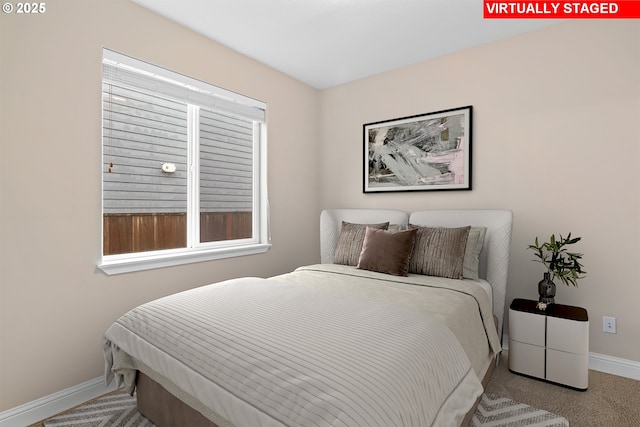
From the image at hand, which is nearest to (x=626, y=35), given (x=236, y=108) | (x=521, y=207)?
(x=521, y=207)

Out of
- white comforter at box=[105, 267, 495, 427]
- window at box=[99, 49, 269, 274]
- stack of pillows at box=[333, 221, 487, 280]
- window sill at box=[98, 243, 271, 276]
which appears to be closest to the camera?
white comforter at box=[105, 267, 495, 427]

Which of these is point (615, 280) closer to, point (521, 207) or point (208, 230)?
point (521, 207)

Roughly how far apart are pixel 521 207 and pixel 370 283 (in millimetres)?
1442

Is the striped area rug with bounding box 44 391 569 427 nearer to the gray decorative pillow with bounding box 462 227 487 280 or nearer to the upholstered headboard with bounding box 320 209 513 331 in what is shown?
the upholstered headboard with bounding box 320 209 513 331

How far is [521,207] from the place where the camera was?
2.64m

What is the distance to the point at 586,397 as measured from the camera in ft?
6.58

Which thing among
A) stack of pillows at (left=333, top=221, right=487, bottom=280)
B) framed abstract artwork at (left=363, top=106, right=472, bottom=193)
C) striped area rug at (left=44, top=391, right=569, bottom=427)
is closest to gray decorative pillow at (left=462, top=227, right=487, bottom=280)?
stack of pillows at (left=333, top=221, right=487, bottom=280)

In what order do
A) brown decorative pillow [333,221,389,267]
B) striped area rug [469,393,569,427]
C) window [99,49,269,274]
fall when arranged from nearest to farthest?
1. striped area rug [469,393,569,427]
2. window [99,49,269,274]
3. brown decorative pillow [333,221,389,267]

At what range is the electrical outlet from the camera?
7.59ft

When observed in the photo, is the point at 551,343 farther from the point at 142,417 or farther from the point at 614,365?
the point at 142,417

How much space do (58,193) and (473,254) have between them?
9.10ft

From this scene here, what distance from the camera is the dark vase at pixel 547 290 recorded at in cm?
225

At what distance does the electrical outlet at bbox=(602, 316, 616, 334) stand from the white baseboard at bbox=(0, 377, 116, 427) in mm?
3400

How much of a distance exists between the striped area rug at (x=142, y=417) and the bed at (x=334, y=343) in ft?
0.46
